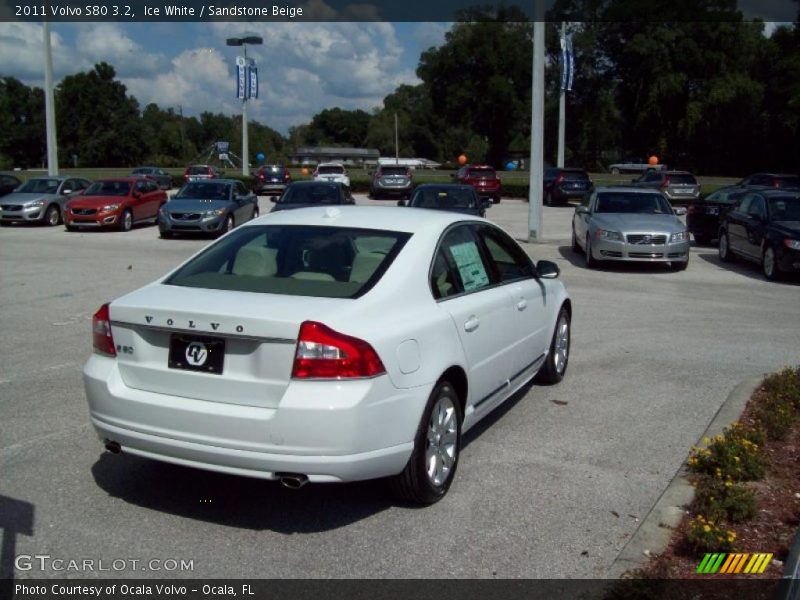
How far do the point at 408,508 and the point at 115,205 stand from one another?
20817mm

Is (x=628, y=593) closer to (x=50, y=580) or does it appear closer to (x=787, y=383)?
(x=50, y=580)

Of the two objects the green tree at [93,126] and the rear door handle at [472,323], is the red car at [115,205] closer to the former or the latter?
the rear door handle at [472,323]

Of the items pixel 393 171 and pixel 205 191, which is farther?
pixel 393 171

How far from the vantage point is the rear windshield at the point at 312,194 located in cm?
2030

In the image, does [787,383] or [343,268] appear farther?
[787,383]

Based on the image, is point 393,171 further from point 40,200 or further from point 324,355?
point 324,355

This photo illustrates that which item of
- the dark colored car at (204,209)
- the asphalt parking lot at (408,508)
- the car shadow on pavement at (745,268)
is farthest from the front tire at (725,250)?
the dark colored car at (204,209)

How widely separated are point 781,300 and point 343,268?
33.2 ft

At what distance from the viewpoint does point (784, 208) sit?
1605 cm

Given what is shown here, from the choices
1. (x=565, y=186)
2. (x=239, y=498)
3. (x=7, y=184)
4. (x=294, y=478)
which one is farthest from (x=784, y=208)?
(x=7, y=184)

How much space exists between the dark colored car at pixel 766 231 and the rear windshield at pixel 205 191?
12593 mm

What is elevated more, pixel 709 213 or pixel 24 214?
pixel 709 213

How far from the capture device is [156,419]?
4.51 metres

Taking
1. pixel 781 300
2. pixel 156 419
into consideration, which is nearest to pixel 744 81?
pixel 781 300
